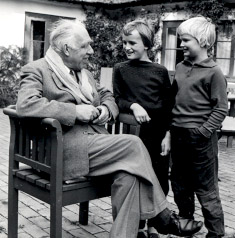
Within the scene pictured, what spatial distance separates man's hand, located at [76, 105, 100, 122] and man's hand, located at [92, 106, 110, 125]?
78mm

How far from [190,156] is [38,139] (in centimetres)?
105

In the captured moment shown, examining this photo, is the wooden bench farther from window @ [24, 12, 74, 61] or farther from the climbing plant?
window @ [24, 12, 74, 61]

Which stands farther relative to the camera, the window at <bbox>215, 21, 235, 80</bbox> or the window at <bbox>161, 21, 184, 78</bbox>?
the window at <bbox>161, 21, 184, 78</bbox>

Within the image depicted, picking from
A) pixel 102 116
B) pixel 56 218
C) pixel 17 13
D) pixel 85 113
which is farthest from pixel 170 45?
pixel 56 218

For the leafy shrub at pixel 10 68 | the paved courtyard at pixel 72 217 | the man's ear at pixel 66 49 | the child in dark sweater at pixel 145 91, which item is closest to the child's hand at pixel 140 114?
the child in dark sweater at pixel 145 91

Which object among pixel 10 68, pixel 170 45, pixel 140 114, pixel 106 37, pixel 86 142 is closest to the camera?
pixel 86 142

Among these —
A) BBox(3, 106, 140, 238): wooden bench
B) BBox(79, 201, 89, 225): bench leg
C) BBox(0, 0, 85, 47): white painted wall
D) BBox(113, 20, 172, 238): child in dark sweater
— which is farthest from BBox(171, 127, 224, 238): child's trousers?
BBox(0, 0, 85, 47): white painted wall

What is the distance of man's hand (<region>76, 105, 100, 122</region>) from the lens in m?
2.86

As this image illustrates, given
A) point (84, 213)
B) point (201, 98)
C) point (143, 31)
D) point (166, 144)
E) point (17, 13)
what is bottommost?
point (84, 213)

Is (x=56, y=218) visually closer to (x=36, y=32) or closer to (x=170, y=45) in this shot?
(x=170, y=45)

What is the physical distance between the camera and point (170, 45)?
11711 millimetres

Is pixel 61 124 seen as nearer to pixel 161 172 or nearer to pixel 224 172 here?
pixel 161 172

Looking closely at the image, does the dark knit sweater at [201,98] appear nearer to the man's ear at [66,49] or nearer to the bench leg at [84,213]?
the man's ear at [66,49]

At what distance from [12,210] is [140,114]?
1075mm
